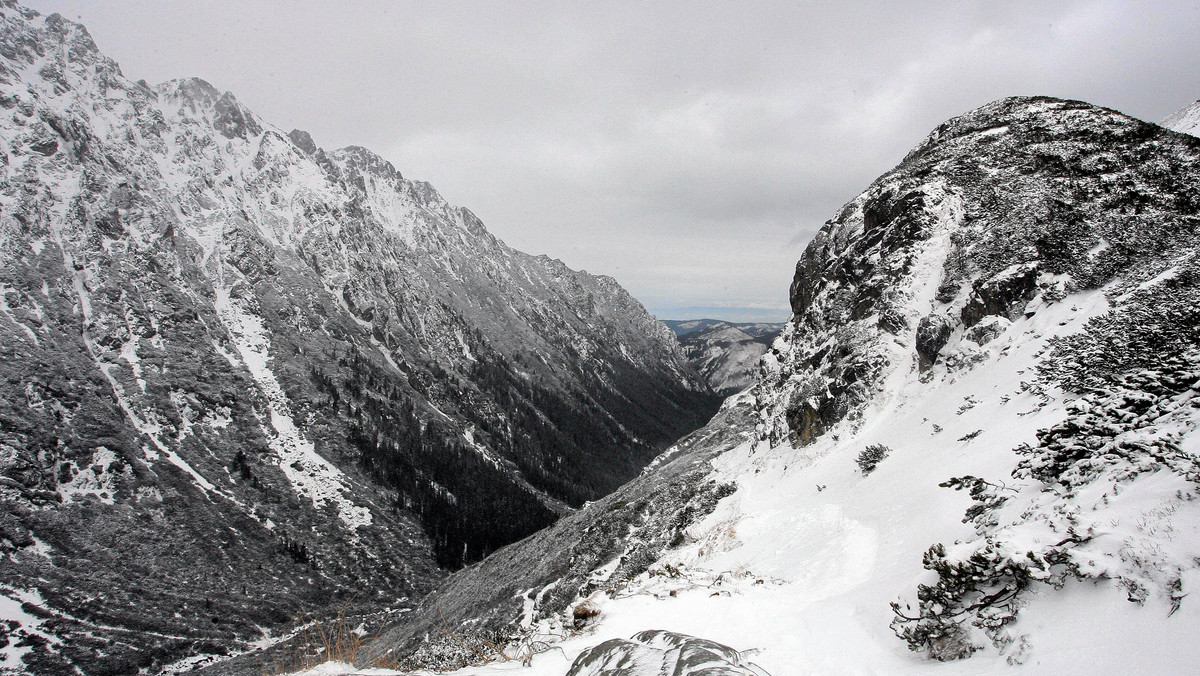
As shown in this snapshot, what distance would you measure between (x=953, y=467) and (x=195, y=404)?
444 feet

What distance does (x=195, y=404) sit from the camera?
10456cm

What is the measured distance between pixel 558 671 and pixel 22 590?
105 metres

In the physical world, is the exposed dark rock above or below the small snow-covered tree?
above

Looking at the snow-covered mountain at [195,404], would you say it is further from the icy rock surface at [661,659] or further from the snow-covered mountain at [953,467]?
the icy rock surface at [661,659]

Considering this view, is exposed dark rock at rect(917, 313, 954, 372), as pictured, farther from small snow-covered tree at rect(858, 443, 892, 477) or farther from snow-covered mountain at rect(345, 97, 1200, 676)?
small snow-covered tree at rect(858, 443, 892, 477)

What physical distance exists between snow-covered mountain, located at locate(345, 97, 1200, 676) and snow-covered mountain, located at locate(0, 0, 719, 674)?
70.5m

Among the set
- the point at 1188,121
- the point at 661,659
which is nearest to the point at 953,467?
the point at 661,659

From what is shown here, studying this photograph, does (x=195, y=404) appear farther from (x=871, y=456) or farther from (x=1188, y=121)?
(x=1188, y=121)

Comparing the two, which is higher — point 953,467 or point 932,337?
point 932,337

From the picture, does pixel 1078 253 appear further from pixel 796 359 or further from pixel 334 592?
pixel 334 592

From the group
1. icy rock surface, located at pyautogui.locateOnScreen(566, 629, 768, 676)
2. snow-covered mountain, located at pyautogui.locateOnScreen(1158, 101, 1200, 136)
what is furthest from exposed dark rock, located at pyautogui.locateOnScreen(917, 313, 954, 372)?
snow-covered mountain, located at pyautogui.locateOnScreen(1158, 101, 1200, 136)

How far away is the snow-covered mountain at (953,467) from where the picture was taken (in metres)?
5.16

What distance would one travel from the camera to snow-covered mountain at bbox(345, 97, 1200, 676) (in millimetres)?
5160

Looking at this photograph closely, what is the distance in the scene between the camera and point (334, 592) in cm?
8588
